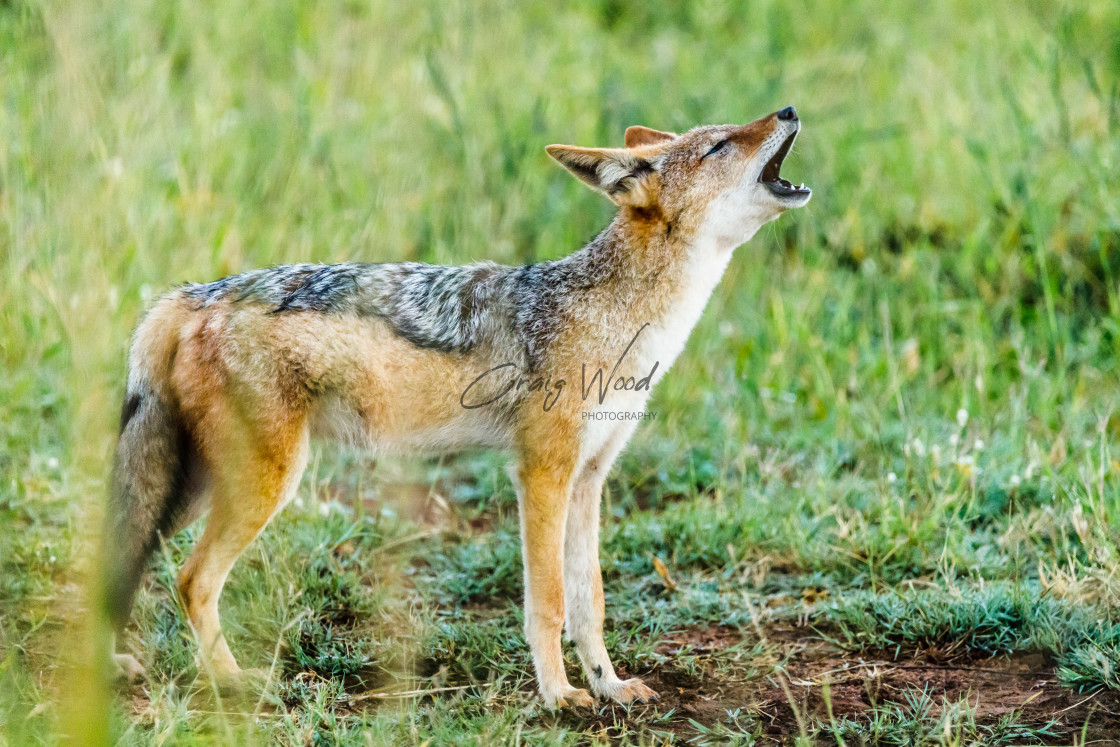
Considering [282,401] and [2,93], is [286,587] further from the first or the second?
[2,93]

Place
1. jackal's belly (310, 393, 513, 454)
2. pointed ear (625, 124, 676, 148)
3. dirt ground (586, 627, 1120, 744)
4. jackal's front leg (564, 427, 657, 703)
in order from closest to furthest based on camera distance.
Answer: dirt ground (586, 627, 1120, 744)
jackal's front leg (564, 427, 657, 703)
jackal's belly (310, 393, 513, 454)
pointed ear (625, 124, 676, 148)

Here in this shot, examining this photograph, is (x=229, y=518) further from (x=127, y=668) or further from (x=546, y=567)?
(x=546, y=567)

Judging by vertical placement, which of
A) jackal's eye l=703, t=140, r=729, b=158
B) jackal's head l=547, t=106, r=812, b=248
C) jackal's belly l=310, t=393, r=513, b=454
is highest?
jackal's eye l=703, t=140, r=729, b=158

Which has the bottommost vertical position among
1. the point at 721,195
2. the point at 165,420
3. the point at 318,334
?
the point at 165,420

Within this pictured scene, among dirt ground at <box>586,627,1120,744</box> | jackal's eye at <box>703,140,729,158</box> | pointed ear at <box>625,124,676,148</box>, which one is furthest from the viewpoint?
pointed ear at <box>625,124,676,148</box>

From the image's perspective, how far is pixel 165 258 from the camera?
586cm

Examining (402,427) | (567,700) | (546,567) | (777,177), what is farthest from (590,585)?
(777,177)

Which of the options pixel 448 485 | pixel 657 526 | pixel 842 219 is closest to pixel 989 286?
pixel 842 219

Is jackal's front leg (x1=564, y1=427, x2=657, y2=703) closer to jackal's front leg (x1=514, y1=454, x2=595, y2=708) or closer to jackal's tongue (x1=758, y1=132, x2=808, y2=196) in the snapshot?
jackal's front leg (x1=514, y1=454, x2=595, y2=708)

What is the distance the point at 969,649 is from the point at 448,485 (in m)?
2.59

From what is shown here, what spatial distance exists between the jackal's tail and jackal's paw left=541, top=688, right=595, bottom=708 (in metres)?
1.42

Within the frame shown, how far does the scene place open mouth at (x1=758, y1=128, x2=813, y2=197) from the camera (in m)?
3.78

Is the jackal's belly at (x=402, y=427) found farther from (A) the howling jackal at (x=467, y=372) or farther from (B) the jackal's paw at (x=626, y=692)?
(B) the jackal's paw at (x=626, y=692)
